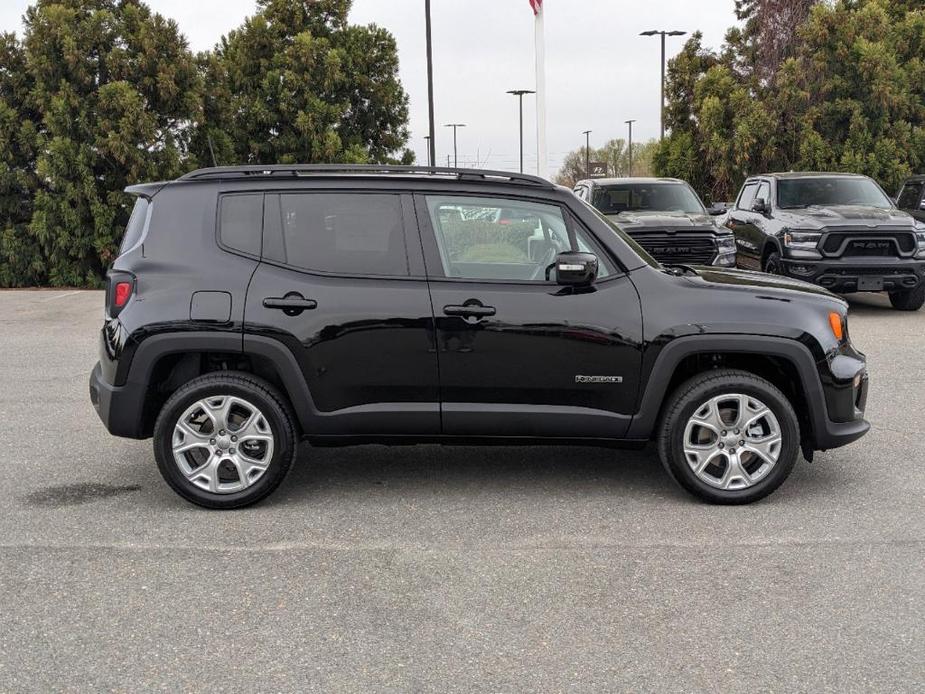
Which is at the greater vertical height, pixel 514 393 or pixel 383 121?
pixel 383 121

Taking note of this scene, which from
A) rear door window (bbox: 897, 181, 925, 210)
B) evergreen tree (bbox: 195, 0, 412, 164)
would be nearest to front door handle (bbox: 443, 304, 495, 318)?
rear door window (bbox: 897, 181, 925, 210)

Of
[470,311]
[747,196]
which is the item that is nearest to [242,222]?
[470,311]

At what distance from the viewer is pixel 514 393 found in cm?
520

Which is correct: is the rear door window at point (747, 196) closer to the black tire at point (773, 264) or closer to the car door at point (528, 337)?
the black tire at point (773, 264)

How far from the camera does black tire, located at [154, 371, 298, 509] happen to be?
510cm

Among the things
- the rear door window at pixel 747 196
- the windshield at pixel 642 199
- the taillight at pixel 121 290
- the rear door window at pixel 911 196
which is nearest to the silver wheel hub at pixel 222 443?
the taillight at pixel 121 290

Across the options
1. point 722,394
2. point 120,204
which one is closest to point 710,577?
point 722,394

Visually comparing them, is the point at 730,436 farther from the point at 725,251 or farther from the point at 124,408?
the point at 725,251

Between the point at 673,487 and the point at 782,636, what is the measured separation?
76.0 inches

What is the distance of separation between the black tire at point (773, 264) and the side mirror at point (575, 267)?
836 centimetres

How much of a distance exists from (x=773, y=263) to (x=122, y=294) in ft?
32.6

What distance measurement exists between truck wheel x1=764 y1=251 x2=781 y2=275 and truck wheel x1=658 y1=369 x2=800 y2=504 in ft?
26.7

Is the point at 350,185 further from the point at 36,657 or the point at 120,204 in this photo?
the point at 120,204

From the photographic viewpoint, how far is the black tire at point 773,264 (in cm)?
1288
